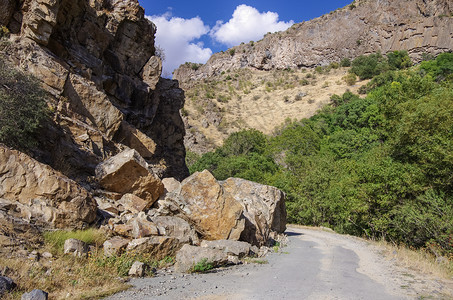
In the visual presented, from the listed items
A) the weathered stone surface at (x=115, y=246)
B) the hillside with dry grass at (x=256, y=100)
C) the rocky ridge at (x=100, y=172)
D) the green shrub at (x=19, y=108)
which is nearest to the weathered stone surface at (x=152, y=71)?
the rocky ridge at (x=100, y=172)

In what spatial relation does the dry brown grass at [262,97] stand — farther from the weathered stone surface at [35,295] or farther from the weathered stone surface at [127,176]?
the weathered stone surface at [35,295]

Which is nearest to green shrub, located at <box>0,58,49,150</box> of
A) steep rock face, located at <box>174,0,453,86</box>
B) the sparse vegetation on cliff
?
the sparse vegetation on cliff

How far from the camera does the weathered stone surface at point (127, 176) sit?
948cm

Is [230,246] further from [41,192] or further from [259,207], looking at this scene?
[259,207]

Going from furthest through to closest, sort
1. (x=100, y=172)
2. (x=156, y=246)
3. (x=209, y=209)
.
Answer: (x=100, y=172), (x=209, y=209), (x=156, y=246)

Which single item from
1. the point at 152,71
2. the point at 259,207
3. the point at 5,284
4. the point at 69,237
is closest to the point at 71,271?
the point at 69,237

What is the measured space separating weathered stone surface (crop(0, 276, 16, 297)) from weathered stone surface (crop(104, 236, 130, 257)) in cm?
204

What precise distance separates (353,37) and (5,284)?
91.1m

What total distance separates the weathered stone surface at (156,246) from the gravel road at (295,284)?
67 centimetres

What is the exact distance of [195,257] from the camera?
6828mm

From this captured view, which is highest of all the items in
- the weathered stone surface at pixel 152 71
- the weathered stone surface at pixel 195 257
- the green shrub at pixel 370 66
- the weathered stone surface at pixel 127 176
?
the green shrub at pixel 370 66

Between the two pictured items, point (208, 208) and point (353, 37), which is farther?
point (353, 37)

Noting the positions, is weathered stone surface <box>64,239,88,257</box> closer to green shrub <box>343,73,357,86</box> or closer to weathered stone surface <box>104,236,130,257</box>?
weathered stone surface <box>104,236,130,257</box>

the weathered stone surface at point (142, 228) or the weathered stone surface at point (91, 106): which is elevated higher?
the weathered stone surface at point (91, 106)
